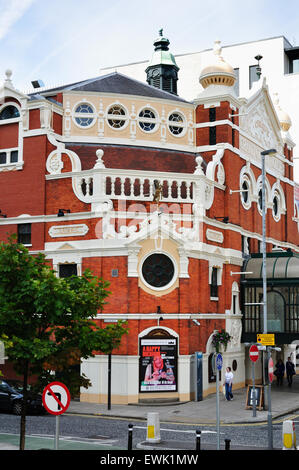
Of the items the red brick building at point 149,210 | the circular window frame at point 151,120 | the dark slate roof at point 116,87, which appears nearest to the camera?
the red brick building at point 149,210

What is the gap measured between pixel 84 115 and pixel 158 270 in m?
10.5

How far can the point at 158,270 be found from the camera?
31.9 metres

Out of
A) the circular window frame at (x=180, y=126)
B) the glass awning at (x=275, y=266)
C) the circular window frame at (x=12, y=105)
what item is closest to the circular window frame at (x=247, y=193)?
the glass awning at (x=275, y=266)

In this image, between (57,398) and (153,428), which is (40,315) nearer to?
(57,398)

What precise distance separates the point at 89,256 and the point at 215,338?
8.23 meters

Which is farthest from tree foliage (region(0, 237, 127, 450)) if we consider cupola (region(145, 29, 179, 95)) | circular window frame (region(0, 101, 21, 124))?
cupola (region(145, 29, 179, 95))

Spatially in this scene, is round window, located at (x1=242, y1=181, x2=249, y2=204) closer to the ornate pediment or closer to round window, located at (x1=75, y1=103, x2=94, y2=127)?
the ornate pediment

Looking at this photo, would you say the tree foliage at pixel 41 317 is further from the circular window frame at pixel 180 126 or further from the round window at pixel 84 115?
the circular window frame at pixel 180 126

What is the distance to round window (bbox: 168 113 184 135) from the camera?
38.0 metres

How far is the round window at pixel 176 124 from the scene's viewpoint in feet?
125

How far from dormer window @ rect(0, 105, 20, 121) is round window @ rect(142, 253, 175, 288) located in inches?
453

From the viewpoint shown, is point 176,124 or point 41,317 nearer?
point 41,317

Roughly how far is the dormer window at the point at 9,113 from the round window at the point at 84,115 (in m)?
3.33

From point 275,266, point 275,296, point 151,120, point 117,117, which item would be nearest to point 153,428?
point 275,296
